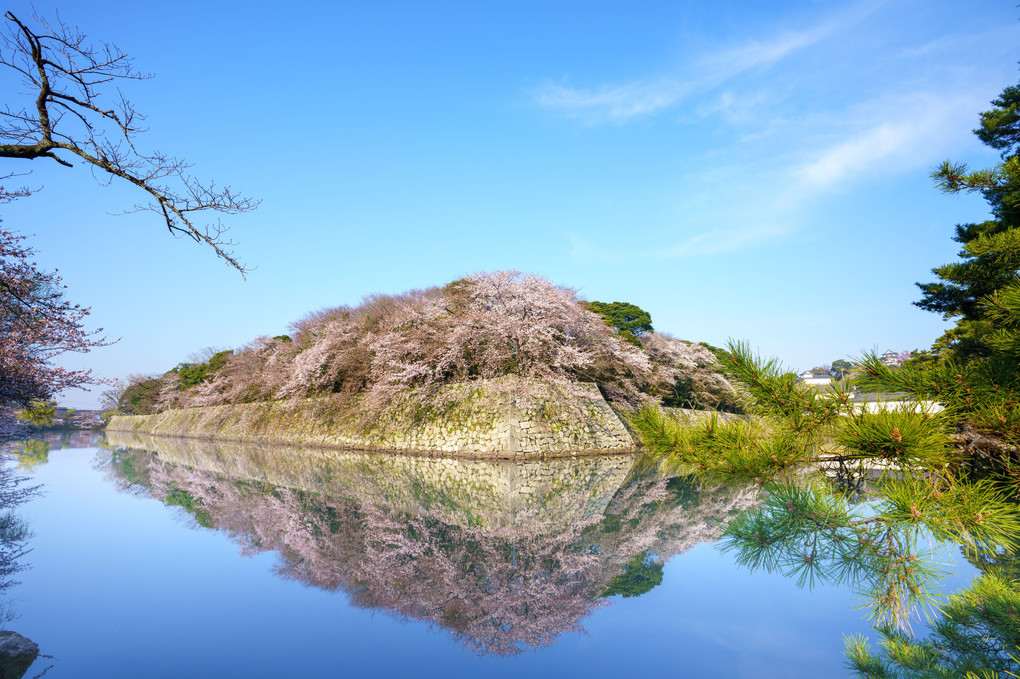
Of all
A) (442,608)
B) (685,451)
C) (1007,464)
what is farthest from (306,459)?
(1007,464)

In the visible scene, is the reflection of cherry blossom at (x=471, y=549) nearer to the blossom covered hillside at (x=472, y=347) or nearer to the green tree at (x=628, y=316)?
the blossom covered hillside at (x=472, y=347)

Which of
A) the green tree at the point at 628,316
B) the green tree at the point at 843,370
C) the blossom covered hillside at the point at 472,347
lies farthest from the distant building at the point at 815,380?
the green tree at the point at 628,316

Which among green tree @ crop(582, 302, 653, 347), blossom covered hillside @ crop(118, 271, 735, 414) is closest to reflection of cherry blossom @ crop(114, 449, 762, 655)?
blossom covered hillside @ crop(118, 271, 735, 414)

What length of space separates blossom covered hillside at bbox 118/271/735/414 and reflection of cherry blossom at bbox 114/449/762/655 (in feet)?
22.3

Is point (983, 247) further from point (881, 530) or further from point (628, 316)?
point (628, 316)

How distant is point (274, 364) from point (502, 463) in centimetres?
1484

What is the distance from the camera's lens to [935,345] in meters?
15.4

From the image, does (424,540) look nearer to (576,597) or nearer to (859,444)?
(576,597)

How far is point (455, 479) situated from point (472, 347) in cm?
650

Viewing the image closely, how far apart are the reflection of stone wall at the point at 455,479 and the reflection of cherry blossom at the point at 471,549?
181 millimetres

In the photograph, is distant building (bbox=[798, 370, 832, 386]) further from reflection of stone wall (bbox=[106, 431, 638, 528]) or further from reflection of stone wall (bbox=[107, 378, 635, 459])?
reflection of stone wall (bbox=[107, 378, 635, 459])

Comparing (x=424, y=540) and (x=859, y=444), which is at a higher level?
(x=859, y=444)

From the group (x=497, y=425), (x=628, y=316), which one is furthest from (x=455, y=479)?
(x=628, y=316)

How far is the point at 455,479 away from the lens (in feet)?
31.2
